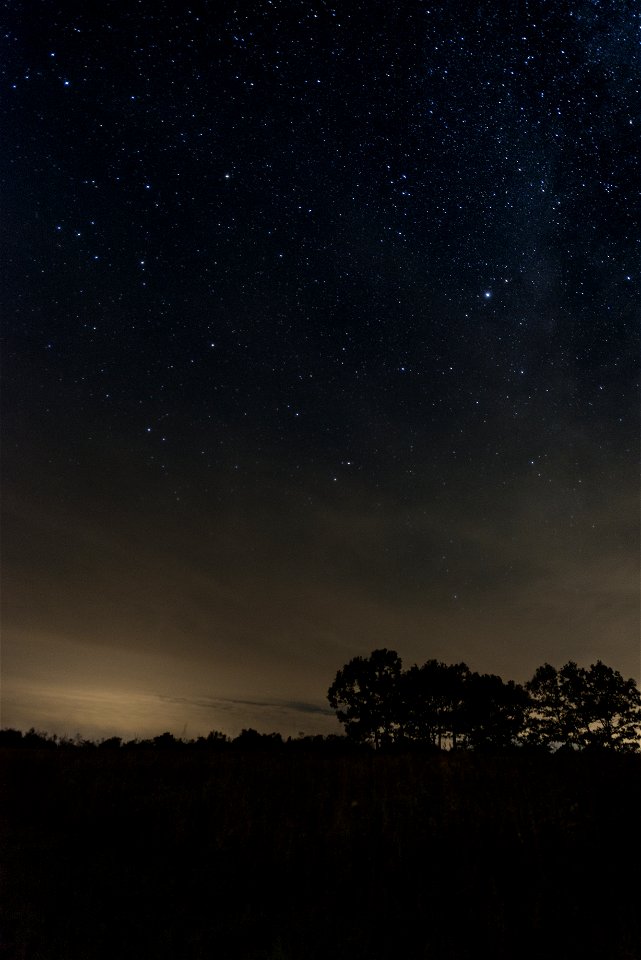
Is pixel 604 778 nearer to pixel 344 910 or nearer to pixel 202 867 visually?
pixel 344 910

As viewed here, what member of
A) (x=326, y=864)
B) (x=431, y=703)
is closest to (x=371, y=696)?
(x=431, y=703)

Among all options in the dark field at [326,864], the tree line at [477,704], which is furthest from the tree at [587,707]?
the dark field at [326,864]

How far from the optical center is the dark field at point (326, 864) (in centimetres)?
510

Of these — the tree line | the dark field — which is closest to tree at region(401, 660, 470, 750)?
the tree line

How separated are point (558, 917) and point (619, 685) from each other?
45109 mm

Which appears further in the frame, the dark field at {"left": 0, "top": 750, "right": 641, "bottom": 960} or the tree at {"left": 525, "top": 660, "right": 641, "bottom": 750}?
the tree at {"left": 525, "top": 660, "right": 641, "bottom": 750}

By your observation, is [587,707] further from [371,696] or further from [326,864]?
[326,864]

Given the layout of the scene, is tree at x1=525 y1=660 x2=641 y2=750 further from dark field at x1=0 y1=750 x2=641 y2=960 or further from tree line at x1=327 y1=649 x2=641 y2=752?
dark field at x1=0 y1=750 x2=641 y2=960

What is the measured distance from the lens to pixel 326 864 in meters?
6.82

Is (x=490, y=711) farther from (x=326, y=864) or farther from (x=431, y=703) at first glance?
(x=326, y=864)

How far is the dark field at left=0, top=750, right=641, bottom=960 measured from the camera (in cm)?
510

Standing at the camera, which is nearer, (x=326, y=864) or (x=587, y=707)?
(x=326, y=864)

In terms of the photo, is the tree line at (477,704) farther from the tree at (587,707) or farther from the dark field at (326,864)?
the dark field at (326,864)

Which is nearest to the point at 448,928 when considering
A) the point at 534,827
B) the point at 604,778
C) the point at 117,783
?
the point at 534,827
